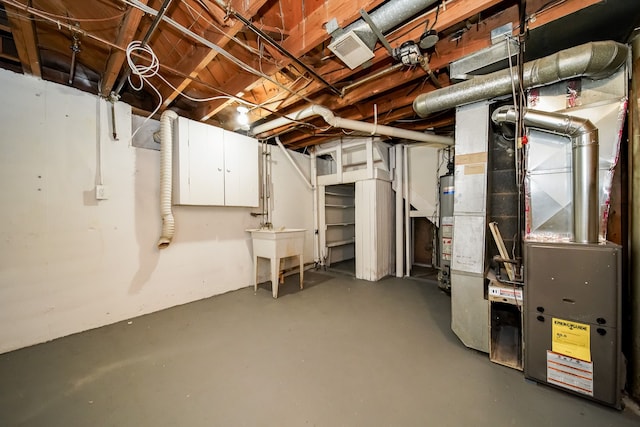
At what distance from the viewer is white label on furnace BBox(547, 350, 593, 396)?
1372 mm

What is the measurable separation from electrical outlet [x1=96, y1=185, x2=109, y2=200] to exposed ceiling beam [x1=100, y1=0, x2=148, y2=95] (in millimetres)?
924

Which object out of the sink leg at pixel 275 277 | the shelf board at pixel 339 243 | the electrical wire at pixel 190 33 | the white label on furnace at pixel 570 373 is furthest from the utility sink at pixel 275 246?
the white label on furnace at pixel 570 373

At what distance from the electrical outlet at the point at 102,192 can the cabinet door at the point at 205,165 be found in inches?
28.9

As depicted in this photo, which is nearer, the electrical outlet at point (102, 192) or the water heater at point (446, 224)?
the electrical outlet at point (102, 192)

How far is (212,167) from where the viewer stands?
2.91 metres

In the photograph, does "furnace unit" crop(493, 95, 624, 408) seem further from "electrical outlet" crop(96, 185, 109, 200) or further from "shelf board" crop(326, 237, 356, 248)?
"electrical outlet" crop(96, 185, 109, 200)

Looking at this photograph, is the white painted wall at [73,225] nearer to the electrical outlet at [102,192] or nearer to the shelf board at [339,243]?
the electrical outlet at [102,192]

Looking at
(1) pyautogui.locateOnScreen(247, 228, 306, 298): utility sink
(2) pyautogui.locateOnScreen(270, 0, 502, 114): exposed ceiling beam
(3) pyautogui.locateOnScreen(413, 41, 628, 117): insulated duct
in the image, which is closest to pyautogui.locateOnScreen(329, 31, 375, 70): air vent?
(2) pyautogui.locateOnScreen(270, 0, 502, 114): exposed ceiling beam

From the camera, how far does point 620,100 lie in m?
1.49

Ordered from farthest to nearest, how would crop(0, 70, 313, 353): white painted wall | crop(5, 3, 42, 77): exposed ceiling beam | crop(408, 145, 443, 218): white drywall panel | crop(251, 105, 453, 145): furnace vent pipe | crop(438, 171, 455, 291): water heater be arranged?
crop(408, 145, 443, 218): white drywall panel
crop(438, 171, 455, 291): water heater
crop(251, 105, 453, 145): furnace vent pipe
crop(0, 70, 313, 353): white painted wall
crop(5, 3, 42, 77): exposed ceiling beam

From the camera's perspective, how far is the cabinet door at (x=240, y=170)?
3070mm

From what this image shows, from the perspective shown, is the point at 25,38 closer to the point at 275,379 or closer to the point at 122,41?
the point at 122,41

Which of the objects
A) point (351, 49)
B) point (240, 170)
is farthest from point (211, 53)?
point (240, 170)

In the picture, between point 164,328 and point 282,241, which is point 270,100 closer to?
point 282,241
